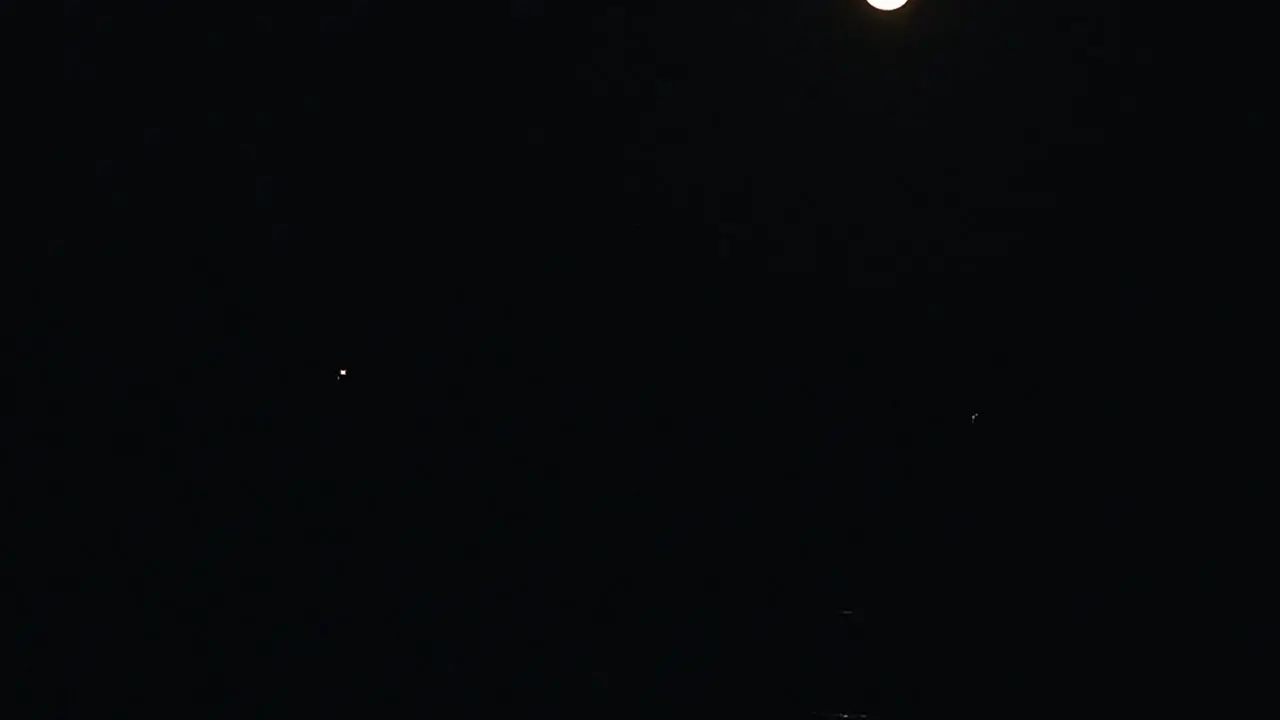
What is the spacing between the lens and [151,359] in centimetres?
184

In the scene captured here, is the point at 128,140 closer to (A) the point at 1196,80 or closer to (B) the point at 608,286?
(B) the point at 608,286

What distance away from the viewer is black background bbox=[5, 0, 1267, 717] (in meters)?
1.72

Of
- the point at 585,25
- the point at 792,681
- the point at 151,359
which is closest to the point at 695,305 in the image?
the point at 585,25

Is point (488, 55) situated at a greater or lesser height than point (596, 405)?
greater

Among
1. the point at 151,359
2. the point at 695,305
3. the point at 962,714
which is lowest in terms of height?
the point at 962,714

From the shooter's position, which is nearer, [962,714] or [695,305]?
[962,714]

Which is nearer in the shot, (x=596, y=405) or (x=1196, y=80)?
(x=1196, y=80)

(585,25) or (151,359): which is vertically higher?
(585,25)

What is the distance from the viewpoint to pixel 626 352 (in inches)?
72.9

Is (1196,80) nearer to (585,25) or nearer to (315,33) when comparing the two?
(585,25)

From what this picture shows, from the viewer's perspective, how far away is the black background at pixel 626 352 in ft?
5.65

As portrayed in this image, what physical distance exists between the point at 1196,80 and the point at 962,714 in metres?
1.17

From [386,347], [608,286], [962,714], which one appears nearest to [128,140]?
[386,347]

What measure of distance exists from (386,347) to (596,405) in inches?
16.2
